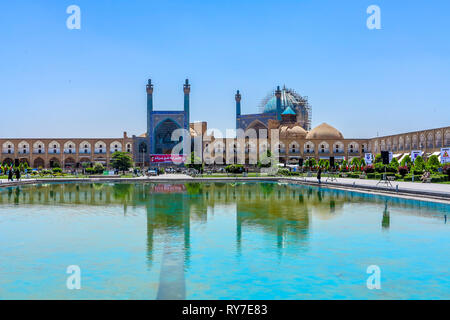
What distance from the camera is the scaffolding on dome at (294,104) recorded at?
60.4 meters

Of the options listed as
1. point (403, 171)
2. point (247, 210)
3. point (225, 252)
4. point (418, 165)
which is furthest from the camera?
point (403, 171)

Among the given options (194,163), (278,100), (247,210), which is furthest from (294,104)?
(247,210)

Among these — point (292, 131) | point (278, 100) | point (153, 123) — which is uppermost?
point (278, 100)

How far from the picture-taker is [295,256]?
715 centimetres

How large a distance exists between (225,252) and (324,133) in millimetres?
50397

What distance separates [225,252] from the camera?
7461 mm

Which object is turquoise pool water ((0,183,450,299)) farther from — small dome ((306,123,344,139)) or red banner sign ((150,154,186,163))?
small dome ((306,123,344,139))

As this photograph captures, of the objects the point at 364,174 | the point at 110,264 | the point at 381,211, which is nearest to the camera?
the point at 110,264

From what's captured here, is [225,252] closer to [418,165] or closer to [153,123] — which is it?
[418,165]

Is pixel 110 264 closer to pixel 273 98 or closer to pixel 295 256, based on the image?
pixel 295 256

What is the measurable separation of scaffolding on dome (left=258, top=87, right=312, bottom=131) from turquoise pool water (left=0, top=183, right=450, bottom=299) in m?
48.1

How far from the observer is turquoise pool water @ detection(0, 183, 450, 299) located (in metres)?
5.57
